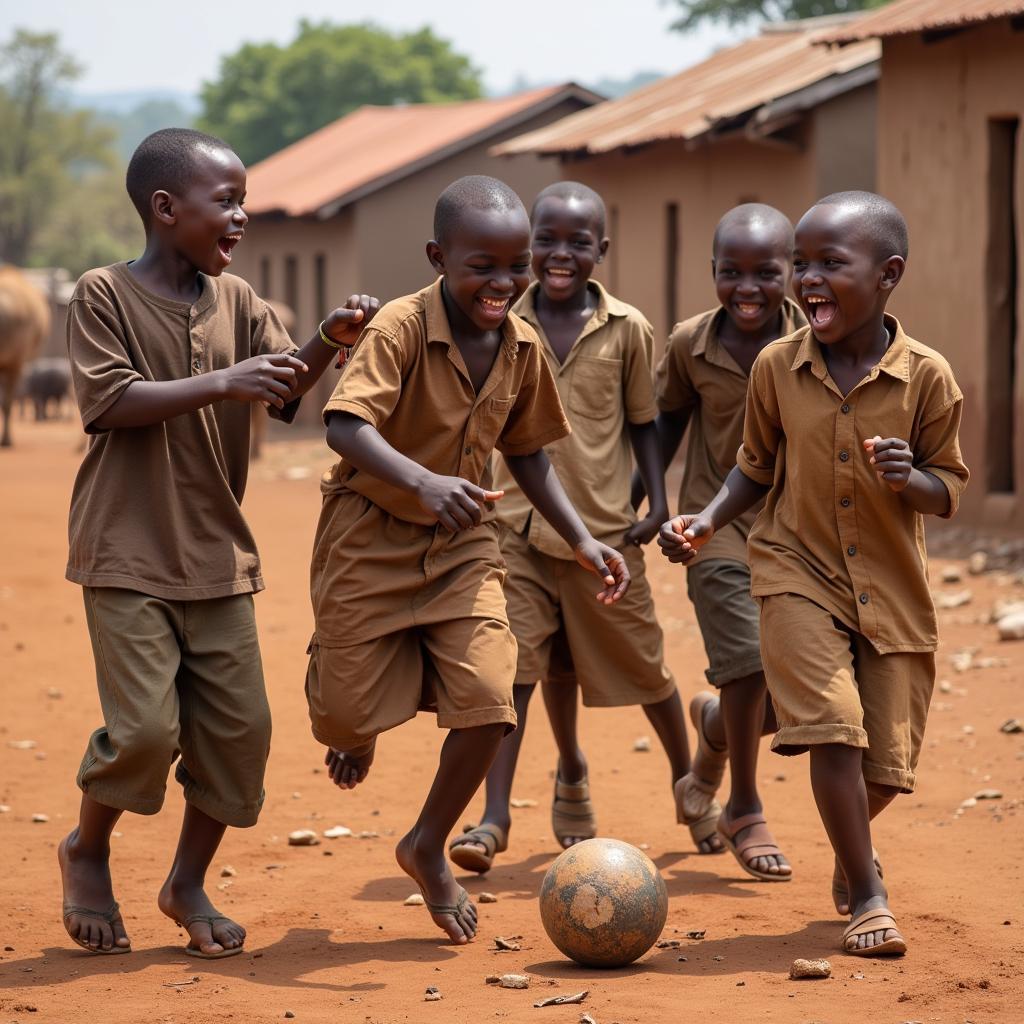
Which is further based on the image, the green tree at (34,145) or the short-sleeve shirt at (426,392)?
the green tree at (34,145)

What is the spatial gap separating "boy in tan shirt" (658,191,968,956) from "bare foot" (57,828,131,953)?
174cm

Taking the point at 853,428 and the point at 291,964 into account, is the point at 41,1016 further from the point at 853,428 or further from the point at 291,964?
the point at 853,428

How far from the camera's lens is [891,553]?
4391 millimetres

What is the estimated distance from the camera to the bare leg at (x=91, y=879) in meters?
4.44

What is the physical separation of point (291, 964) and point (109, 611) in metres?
0.99

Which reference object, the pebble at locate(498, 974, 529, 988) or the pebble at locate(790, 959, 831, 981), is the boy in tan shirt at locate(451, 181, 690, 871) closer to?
the pebble at locate(498, 974, 529, 988)

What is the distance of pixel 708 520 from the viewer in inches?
183

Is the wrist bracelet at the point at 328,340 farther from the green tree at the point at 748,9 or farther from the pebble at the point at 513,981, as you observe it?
the green tree at the point at 748,9

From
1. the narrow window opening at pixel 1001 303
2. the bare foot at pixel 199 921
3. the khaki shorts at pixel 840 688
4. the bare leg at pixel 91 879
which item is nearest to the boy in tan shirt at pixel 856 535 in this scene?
the khaki shorts at pixel 840 688

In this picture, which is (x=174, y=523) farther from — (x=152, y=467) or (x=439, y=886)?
(x=439, y=886)

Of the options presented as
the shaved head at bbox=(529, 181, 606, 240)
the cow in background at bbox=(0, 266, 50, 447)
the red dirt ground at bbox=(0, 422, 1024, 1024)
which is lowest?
the red dirt ground at bbox=(0, 422, 1024, 1024)

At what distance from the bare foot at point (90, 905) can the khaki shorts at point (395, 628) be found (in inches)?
26.7

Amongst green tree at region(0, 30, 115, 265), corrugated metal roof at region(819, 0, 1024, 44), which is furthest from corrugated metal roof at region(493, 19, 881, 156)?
green tree at region(0, 30, 115, 265)

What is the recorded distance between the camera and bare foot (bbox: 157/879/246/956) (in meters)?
4.46
